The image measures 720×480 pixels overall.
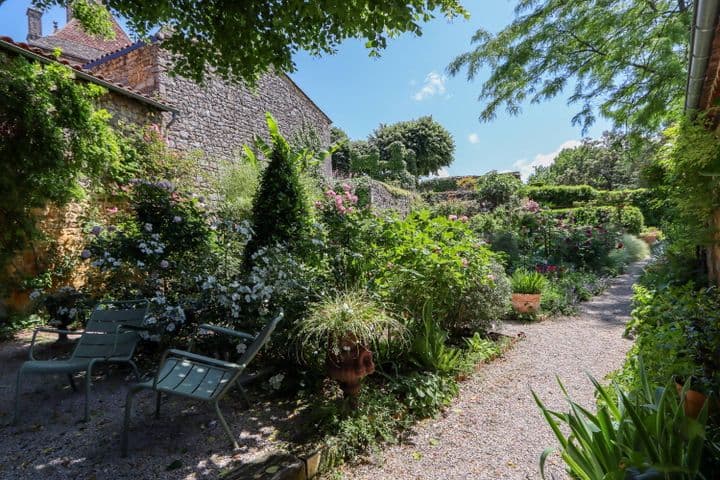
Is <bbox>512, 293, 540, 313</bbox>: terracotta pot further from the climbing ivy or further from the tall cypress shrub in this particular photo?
the climbing ivy

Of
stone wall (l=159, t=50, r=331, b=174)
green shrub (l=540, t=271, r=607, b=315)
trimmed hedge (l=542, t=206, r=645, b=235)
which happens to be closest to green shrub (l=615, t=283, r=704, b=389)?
green shrub (l=540, t=271, r=607, b=315)

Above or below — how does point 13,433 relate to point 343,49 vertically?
below

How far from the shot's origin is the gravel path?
2.44m

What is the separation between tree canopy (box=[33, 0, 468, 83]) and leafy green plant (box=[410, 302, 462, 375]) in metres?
2.78

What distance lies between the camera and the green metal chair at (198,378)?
2455 mm

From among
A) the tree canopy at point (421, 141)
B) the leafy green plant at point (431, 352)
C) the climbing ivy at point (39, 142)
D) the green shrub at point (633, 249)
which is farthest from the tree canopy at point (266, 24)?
the tree canopy at point (421, 141)

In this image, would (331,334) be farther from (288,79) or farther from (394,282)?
(288,79)

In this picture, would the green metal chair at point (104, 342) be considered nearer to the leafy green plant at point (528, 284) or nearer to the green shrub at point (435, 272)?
the green shrub at point (435, 272)

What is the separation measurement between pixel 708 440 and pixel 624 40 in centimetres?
686

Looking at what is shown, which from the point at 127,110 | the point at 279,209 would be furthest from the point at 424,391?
the point at 127,110

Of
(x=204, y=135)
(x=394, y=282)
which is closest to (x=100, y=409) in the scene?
(x=394, y=282)

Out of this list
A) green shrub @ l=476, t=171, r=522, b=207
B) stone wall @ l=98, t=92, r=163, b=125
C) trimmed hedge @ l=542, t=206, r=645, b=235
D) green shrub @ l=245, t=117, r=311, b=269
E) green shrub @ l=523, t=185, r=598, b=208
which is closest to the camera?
green shrub @ l=245, t=117, r=311, b=269

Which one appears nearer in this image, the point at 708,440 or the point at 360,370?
the point at 708,440

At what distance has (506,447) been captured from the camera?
8.73 ft
